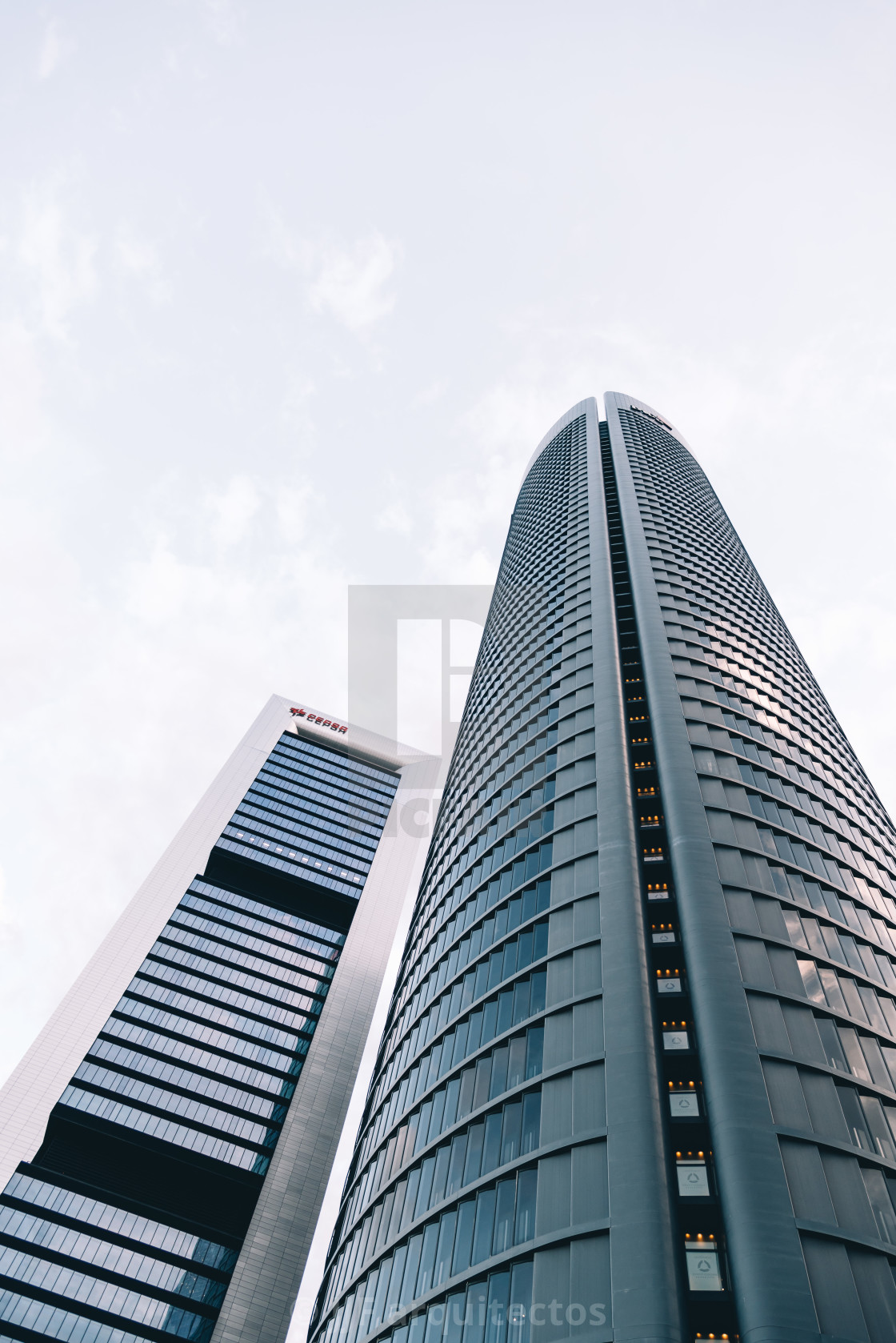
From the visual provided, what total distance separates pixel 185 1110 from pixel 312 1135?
11899mm

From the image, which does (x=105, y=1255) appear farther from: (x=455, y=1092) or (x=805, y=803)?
(x=805, y=803)

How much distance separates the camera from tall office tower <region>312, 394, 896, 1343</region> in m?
21.2

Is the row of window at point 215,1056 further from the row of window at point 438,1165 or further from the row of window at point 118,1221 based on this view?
the row of window at point 438,1165

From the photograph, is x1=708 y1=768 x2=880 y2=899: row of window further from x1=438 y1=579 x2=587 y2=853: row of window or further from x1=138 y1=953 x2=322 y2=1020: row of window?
x1=138 y1=953 x2=322 y2=1020: row of window

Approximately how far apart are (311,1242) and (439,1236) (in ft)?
159

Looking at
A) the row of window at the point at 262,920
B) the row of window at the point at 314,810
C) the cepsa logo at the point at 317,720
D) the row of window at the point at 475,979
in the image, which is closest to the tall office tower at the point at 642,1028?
the row of window at the point at 475,979

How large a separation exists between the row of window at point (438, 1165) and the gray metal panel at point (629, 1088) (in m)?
3.90

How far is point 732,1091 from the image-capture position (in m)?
24.0

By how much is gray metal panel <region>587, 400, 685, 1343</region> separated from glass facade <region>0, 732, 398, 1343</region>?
53328 millimetres

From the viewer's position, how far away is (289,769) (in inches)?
4496

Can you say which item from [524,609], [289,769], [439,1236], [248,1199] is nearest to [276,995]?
[248,1199]

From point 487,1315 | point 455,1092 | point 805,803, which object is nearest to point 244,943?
point 455,1092

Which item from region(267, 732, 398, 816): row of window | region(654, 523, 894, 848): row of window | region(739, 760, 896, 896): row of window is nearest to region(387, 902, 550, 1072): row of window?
region(739, 760, 896, 896): row of window

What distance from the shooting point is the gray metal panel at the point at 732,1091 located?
761 inches
